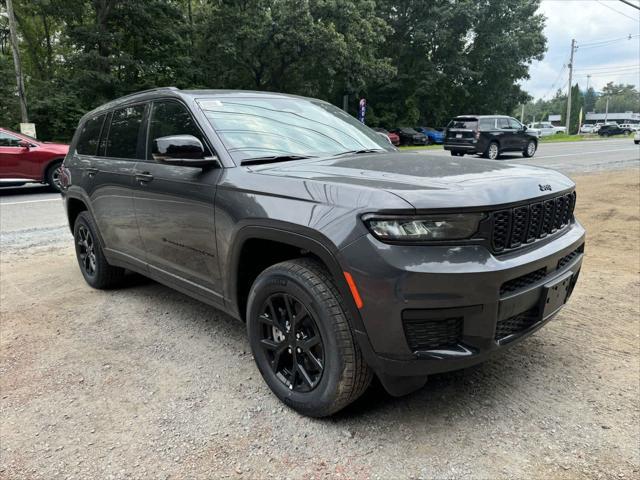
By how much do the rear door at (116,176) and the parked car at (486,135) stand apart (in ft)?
53.5

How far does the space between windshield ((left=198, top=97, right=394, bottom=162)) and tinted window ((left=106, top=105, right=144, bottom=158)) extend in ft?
2.80

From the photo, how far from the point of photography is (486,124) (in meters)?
18.7

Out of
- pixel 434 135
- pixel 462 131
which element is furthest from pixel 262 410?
pixel 434 135

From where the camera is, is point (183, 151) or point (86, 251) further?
point (86, 251)

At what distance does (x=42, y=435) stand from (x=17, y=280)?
3033 mm

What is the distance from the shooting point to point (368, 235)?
83.1 inches

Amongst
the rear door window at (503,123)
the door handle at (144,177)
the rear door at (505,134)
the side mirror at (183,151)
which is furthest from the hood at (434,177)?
the rear door window at (503,123)

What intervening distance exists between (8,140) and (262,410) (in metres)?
10.8

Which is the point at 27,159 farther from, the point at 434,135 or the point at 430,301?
the point at 434,135

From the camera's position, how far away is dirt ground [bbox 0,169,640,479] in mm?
2221

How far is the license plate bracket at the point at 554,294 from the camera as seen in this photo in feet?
7.91

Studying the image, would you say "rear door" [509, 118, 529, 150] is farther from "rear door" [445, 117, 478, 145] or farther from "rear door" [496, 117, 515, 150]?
"rear door" [445, 117, 478, 145]

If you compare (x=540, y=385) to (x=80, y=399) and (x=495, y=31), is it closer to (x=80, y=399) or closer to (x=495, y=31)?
(x=80, y=399)

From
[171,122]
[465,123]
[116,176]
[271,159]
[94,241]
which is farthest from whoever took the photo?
[465,123]
